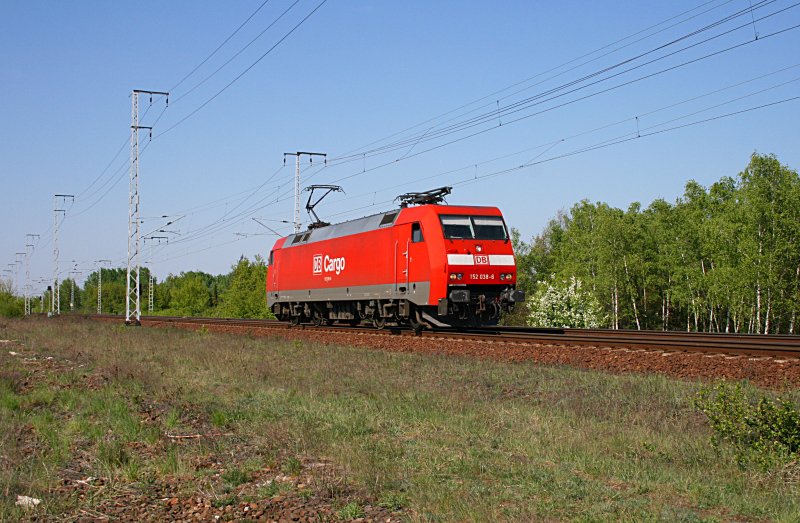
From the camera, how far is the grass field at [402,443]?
253 inches

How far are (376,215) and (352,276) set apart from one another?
2.72 m

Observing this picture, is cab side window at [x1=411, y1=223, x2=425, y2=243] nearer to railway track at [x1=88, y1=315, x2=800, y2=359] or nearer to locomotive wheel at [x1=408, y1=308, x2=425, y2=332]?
locomotive wheel at [x1=408, y1=308, x2=425, y2=332]

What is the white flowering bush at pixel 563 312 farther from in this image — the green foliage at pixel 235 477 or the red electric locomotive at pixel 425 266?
the green foliage at pixel 235 477

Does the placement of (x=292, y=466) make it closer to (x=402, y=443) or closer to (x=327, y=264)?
(x=402, y=443)

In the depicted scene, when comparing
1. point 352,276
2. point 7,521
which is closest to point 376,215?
point 352,276

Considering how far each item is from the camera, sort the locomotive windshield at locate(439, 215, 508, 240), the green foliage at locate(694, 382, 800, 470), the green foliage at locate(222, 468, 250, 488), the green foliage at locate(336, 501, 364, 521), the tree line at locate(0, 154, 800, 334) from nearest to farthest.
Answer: the green foliage at locate(336, 501, 364, 521) → the green foliage at locate(222, 468, 250, 488) → the green foliage at locate(694, 382, 800, 470) → the locomotive windshield at locate(439, 215, 508, 240) → the tree line at locate(0, 154, 800, 334)

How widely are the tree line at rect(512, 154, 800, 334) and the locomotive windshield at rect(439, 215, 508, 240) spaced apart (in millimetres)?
20156

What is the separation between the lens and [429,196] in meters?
25.5

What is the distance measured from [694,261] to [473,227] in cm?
5062

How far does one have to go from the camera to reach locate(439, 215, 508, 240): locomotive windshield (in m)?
Answer: 23.2

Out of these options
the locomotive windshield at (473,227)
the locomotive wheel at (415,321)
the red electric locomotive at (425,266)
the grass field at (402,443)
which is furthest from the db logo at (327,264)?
the grass field at (402,443)

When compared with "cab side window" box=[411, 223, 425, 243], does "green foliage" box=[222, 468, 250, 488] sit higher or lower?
lower

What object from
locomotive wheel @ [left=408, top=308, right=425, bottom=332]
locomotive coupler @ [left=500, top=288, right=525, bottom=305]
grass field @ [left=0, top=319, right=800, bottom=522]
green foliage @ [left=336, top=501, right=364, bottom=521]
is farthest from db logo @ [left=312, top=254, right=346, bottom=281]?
green foliage @ [left=336, top=501, right=364, bottom=521]

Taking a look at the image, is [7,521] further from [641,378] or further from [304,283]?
[304,283]
